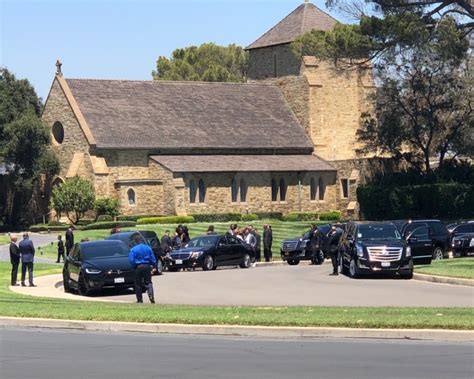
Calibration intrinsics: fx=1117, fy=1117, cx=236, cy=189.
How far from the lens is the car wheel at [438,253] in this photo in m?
38.8

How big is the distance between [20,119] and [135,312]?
176 ft

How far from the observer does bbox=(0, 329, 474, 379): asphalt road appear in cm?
1413

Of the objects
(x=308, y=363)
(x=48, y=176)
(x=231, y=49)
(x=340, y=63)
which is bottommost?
(x=308, y=363)

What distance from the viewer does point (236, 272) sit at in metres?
38.2

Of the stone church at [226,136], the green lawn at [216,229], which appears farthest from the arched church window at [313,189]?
the green lawn at [216,229]

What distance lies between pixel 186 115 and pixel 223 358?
62.4 metres

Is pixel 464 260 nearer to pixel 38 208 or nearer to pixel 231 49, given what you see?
pixel 38 208

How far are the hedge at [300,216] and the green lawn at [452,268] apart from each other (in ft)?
120

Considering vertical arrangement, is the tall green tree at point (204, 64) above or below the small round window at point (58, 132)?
above

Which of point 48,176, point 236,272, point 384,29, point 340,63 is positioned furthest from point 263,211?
point 236,272

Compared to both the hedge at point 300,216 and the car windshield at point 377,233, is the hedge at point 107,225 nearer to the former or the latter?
the hedge at point 300,216

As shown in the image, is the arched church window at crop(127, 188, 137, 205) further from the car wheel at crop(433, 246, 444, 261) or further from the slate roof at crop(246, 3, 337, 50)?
the car wheel at crop(433, 246, 444, 261)

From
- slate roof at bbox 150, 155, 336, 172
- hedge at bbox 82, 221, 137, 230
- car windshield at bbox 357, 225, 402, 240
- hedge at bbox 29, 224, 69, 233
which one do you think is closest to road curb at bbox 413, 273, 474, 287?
car windshield at bbox 357, 225, 402, 240

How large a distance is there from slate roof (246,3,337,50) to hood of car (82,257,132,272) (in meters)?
54.3
